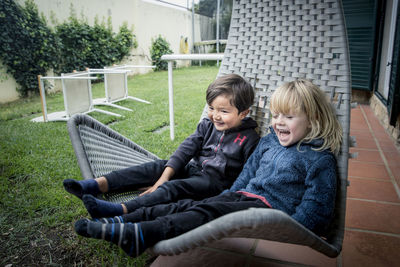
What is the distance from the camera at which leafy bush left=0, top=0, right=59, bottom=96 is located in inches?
239

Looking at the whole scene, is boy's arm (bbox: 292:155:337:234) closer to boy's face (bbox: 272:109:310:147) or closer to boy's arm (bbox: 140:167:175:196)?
boy's face (bbox: 272:109:310:147)

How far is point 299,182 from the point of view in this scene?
1235 millimetres

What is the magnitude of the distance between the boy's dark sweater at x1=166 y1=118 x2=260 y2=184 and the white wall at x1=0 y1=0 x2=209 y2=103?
5954 mm

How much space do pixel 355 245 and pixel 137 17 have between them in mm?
10598

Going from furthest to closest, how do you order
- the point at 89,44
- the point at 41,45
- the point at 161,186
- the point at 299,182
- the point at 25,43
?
the point at 89,44 < the point at 41,45 < the point at 25,43 < the point at 161,186 < the point at 299,182

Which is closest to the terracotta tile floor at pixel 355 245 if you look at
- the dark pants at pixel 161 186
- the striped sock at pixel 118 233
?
the dark pants at pixel 161 186

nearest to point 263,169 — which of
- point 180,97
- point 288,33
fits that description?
point 288,33

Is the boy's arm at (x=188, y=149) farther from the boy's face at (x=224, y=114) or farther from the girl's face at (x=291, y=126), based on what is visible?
the girl's face at (x=291, y=126)

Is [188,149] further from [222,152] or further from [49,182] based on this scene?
[49,182]

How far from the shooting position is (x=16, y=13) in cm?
624

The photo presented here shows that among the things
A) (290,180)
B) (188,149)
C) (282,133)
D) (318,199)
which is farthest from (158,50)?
(318,199)

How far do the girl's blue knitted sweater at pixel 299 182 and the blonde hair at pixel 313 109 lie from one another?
0.14ft

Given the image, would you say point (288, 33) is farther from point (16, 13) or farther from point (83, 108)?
point (16, 13)

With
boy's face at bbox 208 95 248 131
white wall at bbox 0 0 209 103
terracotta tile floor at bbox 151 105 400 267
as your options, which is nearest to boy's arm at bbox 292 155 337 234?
terracotta tile floor at bbox 151 105 400 267
